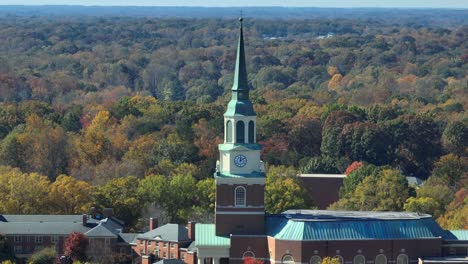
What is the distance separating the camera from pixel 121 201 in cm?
9019

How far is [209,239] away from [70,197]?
19.9m

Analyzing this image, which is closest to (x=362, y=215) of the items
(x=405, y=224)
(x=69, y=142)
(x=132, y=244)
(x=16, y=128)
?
(x=405, y=224)

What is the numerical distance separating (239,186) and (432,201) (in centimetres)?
2422

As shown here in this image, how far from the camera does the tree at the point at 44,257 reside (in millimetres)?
78500

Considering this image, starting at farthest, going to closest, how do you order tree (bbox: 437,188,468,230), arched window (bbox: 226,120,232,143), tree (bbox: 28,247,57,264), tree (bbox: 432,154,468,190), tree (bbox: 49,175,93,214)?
tree (bbox: 432,154,468,190), tree (bbox: 49,175,93,214), tree (bbox: 437,188,468,230), tree (bbox: 28,247,57,264), arched window (bbox: 226,120,232,143)

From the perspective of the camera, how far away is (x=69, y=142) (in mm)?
116312

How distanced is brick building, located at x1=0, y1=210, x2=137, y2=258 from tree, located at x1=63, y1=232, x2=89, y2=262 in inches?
40.9

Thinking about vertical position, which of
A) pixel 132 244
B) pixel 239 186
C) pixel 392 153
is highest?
pixel 239 186

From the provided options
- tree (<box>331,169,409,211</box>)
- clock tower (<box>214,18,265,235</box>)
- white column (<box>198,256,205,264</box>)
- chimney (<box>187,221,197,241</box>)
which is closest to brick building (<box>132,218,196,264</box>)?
chimney (<box>187,221,197,241</box>)

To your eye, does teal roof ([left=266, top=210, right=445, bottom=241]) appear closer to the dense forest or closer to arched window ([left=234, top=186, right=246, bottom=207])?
arched window ([left=234, top=186, right=246, bottom=207])

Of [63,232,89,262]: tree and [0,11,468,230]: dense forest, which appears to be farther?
[0,11,468,230]: dense forest

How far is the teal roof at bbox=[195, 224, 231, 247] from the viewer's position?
71.7 m

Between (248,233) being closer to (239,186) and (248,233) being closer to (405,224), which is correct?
(239,186)

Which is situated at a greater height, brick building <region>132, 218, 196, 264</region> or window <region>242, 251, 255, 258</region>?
window <region>242, 251, 255, 258</region>
